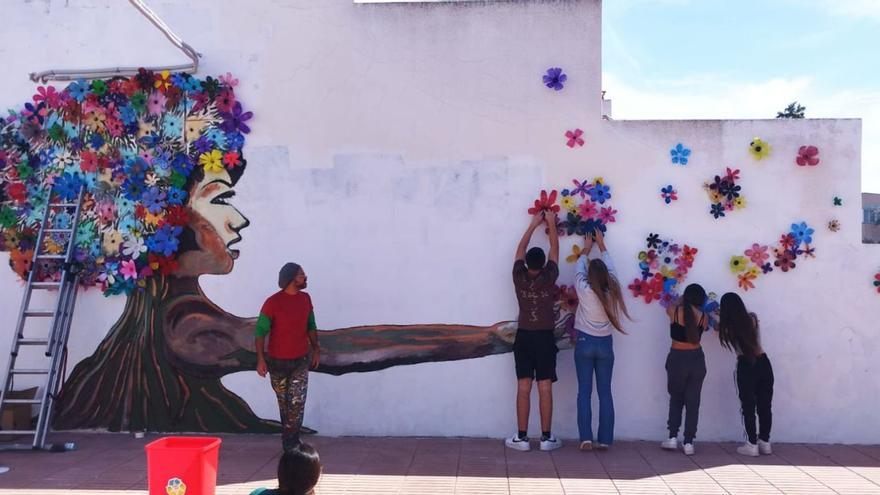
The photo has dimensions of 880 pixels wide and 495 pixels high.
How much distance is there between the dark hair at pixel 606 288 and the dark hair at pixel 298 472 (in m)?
4.27

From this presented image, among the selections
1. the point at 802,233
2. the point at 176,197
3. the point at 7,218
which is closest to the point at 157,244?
the point at 176,197

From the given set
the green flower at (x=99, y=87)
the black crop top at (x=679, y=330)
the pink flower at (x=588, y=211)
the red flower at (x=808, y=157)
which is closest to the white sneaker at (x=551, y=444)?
the black crop top at (x=679, y=330)

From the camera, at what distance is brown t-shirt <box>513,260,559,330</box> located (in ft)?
24.2

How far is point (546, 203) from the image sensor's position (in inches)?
303

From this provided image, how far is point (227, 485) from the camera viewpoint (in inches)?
244

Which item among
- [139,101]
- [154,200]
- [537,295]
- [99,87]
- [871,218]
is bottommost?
[537,295]

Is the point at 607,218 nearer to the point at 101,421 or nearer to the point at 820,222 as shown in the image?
the point at 820,222

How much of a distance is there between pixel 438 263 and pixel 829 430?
12.8 feet

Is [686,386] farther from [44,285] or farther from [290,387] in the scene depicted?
[44,285]

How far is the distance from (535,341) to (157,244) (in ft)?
12.2

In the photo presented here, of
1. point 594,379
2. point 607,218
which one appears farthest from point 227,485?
point 607,218

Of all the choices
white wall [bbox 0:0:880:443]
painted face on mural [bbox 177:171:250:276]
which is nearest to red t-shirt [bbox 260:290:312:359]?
white wall [bbox 0:0:880:443]

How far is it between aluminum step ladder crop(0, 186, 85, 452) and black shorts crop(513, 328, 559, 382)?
409 centimetres

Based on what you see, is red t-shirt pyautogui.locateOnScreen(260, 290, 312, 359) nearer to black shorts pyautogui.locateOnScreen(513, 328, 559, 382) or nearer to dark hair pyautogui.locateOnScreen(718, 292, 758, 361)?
black shorts pyautogui.locateOnScreen(513, 328, 559, 382)
